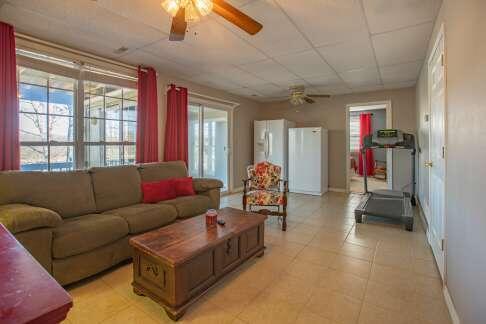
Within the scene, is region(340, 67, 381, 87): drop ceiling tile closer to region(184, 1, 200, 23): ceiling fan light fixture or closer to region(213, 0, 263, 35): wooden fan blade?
region(213, 0, 263, 35): wooden fan blade

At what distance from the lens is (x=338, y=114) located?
600cm

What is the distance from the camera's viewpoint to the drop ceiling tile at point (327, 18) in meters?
2.19

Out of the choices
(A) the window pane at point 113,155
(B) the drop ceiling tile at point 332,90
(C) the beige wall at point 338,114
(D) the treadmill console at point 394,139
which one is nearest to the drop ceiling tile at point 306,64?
(B) the drop ceiling tile at point 332,90

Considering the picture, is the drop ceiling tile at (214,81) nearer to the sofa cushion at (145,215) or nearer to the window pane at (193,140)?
the window pane at (193,140)

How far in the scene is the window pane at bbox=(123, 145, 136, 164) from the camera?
12.7 ft

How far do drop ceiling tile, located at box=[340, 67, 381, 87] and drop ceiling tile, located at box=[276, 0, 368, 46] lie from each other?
4.69ft

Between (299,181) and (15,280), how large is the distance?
5602 millimetres

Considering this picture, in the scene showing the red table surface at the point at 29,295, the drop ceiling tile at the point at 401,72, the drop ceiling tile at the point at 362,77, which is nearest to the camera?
the red table surface at the point at 29,295

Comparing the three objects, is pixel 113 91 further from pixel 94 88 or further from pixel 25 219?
pixel 25 219

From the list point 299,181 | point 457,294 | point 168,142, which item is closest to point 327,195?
point 299,181

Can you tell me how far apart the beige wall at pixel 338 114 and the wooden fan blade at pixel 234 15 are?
4629 mm

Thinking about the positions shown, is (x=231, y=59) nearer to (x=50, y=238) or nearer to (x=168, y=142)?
(x=168, y=142)

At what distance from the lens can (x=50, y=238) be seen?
195cm

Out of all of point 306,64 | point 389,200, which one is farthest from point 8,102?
point 389,200
